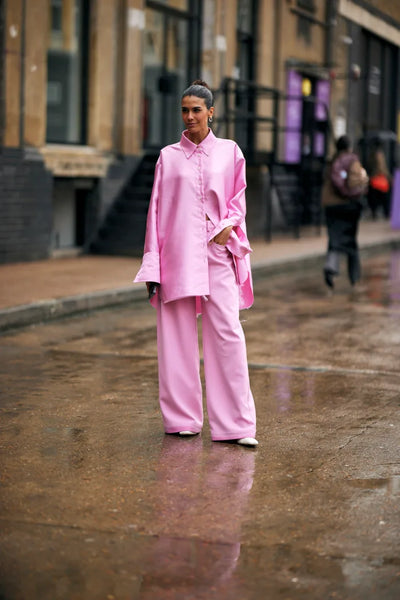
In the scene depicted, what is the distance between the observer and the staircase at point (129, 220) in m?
17.8

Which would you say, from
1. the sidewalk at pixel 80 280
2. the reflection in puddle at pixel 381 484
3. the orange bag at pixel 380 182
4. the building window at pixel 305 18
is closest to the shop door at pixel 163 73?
the sidewalk at pixel 80 280

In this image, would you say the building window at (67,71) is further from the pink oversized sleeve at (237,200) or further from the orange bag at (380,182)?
the pink oversized sleeve at (237,200)

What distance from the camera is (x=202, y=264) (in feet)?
19.9

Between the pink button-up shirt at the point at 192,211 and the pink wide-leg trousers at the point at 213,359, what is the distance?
0.09m

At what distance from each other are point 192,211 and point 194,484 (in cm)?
148

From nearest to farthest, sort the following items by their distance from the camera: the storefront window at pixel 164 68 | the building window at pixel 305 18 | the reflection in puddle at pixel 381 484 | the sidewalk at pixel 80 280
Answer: the reflection in puddle at pixel 381 484 → the sidewalk at pixel 80 280 → the storefront window at pixel 164 68 → the building window at pixel 305 18

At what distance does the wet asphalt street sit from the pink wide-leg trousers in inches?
5.8

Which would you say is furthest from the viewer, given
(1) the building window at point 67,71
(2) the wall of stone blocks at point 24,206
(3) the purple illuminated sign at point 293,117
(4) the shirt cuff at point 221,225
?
(3) the purple illuminated sign at point 293,117

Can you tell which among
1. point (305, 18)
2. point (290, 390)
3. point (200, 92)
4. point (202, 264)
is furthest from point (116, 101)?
point (202, 264)

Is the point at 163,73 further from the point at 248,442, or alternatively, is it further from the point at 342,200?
the point at 248,442

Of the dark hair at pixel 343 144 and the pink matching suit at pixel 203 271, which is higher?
the dark hair at pixel 343 144

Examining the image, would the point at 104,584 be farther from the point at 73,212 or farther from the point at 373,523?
the point at 73,212

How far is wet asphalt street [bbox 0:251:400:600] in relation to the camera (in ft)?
13.4

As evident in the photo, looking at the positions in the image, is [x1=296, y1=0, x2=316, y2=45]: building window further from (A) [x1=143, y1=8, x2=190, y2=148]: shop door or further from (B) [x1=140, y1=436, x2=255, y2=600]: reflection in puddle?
(B) [x1=140, y1=436, x2=255, y2=600]: reflection in puddle
